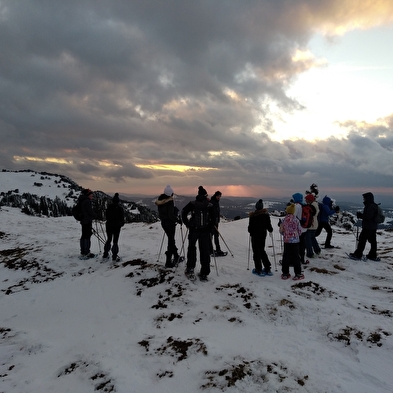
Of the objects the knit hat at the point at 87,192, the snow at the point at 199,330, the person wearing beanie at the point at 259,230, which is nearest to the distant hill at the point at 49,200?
the knit hat at the point at 87,192

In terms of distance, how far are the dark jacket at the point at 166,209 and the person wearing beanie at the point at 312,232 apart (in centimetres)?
618

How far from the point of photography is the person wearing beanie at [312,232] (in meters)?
11.4

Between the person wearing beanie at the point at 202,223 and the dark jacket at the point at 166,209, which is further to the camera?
the dark jacket at the point at 166,209

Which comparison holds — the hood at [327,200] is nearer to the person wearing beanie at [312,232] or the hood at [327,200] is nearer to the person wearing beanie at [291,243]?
the person wearing beanie at [312,232]

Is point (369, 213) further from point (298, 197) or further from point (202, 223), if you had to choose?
point (202, 223)

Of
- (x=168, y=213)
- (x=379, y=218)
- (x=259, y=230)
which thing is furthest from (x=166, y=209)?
(x=379, y=218)

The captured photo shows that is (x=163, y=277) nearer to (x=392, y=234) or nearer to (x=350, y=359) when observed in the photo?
(x=350, y=359)

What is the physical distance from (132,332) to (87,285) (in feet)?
14.7

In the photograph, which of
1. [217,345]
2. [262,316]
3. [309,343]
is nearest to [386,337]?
[309,343]

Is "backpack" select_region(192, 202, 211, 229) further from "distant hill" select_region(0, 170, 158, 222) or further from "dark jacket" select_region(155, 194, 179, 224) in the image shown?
"distant hill" select_region(0, 170, 158, 222)

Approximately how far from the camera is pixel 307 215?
10914 millimetres

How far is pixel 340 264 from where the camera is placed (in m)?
11.2

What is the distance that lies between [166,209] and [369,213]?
360 inches

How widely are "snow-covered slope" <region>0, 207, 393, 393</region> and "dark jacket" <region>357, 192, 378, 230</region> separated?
175 cm
